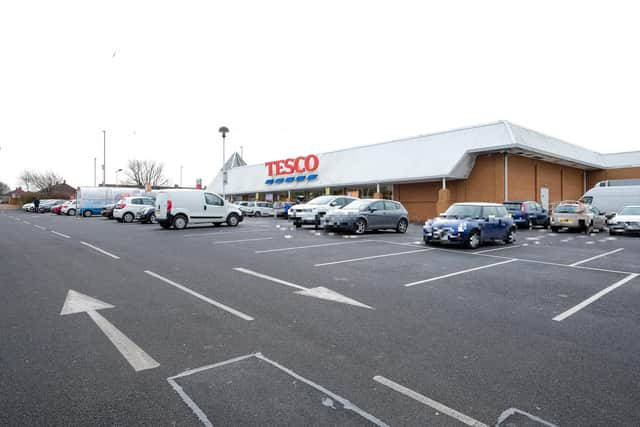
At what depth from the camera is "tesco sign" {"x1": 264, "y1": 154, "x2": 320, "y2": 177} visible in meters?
35.0

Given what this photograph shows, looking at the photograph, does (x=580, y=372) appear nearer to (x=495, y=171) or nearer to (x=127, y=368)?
(x=127, y=368)

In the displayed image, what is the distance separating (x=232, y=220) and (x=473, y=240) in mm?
13559

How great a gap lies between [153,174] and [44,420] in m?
89.8

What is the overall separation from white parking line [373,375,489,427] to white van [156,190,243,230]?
17.7m

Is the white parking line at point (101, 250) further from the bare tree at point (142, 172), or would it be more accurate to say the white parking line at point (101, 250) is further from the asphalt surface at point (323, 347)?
the bare tree at point (142, 172)

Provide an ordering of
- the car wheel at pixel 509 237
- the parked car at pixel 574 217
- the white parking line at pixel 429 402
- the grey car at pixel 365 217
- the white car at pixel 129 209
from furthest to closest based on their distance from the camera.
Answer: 1. the white car at pixel 129 209
2. the parked car at pixel 574 217
3. the grey car at pixel 365 217
4. the car wheel at pixel 509 237
5. the white parking line at pixel 429 402

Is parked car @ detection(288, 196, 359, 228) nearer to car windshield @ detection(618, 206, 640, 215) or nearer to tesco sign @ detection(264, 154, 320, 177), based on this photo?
car windshield @ detection(618, 206, 640, 215)

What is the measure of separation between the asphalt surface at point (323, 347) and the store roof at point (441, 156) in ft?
55.2

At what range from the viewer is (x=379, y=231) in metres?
18.7

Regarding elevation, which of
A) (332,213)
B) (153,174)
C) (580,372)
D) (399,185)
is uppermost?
(153,174)

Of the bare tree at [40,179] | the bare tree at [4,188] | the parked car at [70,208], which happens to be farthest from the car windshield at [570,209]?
the bare tree at [4,188]

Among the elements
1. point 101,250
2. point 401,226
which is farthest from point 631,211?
point 101,250

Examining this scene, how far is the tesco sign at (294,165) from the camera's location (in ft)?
115

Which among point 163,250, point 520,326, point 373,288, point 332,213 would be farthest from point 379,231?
point 520,326
